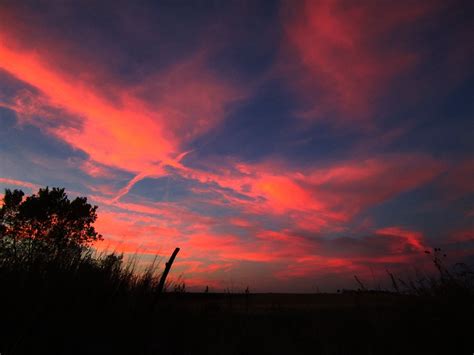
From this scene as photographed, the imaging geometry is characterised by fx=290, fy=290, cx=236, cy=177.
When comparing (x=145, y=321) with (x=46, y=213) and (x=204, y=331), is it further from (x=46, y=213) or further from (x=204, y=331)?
(x=46, y=213)

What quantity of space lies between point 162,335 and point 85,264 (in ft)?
9.95

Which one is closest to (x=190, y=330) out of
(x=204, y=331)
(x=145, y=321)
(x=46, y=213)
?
(x=204, y=331)

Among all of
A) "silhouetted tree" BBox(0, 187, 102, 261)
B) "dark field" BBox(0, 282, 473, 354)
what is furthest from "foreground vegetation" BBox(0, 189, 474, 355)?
"silhouetted tree" BBox(0, 187, 102, 261)

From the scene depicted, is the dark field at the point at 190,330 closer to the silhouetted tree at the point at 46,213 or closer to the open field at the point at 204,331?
the open field at the point at 204,331

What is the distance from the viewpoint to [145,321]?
7145mm

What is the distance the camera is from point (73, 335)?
5.99 meters

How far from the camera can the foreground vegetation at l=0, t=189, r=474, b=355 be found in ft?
19.2

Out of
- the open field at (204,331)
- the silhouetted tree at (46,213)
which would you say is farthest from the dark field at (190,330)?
the silhouetted tree at (46,213)

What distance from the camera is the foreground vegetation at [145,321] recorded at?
5.86 m

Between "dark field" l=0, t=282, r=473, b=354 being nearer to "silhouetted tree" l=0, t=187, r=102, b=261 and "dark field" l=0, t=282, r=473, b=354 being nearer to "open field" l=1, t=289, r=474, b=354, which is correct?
"open field" l=1, t=289, r=474, b=354

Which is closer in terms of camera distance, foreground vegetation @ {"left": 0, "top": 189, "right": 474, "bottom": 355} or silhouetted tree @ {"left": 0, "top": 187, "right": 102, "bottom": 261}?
foreground vegetation @ {"left": 0, "top": 189, "right": 474, "bottom": 355}

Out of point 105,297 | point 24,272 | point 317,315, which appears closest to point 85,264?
point 105,297

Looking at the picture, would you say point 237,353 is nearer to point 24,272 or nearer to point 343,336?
point 343,336

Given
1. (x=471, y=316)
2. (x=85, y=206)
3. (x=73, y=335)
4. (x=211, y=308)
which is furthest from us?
(x=85, y=206)
